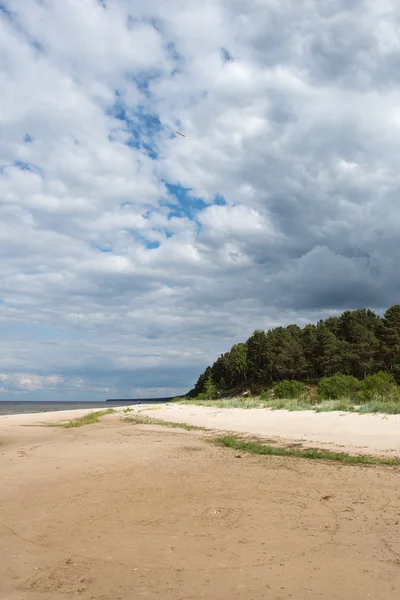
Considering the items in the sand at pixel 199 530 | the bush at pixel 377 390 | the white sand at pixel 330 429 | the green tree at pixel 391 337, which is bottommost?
the sand at pixel 199 530

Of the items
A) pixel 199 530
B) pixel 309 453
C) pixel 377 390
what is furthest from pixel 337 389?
pixel 199 530

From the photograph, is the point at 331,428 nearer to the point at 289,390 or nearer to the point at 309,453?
the point at 309,453

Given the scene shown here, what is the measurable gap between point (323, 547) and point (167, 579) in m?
2.09

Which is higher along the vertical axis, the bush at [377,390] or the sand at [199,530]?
the bush at [377,390]

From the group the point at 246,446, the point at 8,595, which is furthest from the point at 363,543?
the point at 246,446

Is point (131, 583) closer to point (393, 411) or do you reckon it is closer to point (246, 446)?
point (246, 446)

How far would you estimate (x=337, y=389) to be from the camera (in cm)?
3350

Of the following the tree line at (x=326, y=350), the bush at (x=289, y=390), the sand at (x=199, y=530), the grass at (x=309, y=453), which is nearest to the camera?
the sand at (x=199, y=530)

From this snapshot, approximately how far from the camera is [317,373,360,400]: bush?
33188 mm

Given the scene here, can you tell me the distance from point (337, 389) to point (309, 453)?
851 inches

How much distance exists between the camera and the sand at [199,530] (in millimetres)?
5168

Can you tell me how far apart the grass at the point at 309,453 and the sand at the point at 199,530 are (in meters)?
0.74

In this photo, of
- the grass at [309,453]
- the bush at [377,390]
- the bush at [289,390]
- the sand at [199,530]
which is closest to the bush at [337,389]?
the bush at [377,390]

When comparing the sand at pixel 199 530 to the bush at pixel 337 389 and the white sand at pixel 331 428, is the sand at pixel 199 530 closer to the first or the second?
the white sand at pixel 331 428
